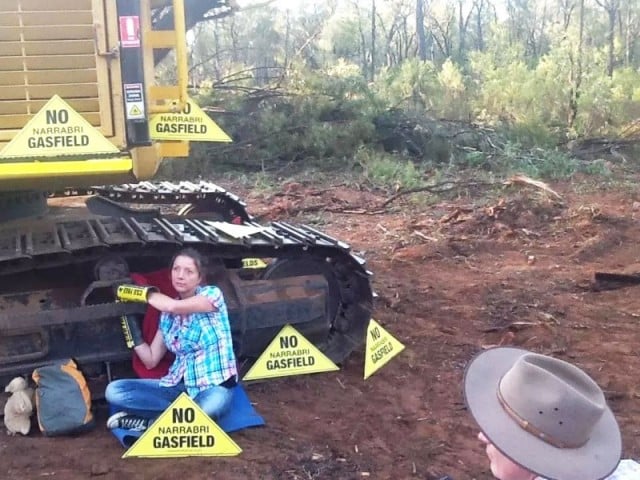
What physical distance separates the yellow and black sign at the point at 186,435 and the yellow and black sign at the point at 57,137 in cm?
134

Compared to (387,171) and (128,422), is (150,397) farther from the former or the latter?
(387,171)

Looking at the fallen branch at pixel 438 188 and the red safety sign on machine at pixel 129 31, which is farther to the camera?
the fallen branch at pixel 438 188

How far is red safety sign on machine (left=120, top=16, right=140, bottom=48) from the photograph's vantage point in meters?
4.52

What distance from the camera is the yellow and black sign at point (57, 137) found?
4.25 metres

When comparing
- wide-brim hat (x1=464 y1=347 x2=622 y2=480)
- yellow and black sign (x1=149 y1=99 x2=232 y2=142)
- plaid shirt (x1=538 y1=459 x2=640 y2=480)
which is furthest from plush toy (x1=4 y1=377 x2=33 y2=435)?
plaid shirt (x1=538 y1=459 x2=640 y2=480)

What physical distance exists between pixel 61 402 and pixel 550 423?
2960 mm

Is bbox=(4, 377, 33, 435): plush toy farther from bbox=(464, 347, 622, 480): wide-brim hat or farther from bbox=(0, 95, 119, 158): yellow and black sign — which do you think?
bbox=(464, 347, 622, 480): wide-brim hat

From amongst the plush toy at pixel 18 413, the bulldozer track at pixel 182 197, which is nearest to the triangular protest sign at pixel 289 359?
the plush toy at pixel 18 413

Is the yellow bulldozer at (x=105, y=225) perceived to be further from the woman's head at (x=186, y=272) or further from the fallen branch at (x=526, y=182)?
the fallen branch at (x=526, y=182)

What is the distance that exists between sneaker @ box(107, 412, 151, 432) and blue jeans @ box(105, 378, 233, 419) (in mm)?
34

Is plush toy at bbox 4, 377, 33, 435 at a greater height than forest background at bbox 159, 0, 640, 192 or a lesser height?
lesser

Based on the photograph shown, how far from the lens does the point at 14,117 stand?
437 centimetres

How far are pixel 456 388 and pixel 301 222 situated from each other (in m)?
5.18

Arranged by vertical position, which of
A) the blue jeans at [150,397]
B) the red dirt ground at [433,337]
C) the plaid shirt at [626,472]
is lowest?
the red dirt ground at [433,337]
